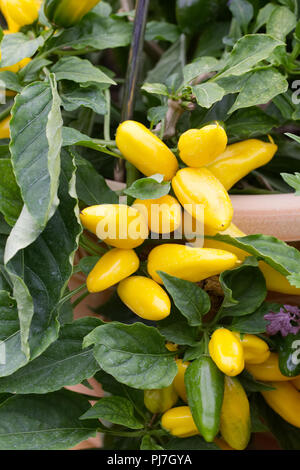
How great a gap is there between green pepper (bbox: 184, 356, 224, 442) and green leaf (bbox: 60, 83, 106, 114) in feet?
0.65

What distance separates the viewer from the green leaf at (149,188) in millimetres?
366

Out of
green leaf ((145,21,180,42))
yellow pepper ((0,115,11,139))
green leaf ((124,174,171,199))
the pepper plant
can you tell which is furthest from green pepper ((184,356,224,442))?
green leaf ((145,21,180,42))

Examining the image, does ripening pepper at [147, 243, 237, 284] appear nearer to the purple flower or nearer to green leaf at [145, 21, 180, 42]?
the purple flower

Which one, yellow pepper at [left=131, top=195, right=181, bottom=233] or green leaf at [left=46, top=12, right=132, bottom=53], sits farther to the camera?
green leaf at [left=46, top=12, right=132, bottom=53]

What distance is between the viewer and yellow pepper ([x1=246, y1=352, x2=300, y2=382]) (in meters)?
0.42

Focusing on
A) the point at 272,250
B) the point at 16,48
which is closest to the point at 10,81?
the point at 16,48

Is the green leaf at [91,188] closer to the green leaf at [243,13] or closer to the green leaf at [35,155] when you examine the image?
the green leaf at [35,155]

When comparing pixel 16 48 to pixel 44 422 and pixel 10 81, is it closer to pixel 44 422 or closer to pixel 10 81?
Result: pixel 10 81

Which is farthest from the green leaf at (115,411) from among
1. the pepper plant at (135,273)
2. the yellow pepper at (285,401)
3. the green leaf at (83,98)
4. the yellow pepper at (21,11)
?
the yellow pepper at (21,11)

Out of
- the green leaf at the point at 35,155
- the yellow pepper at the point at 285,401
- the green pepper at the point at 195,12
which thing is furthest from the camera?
the green pepper at the point at 195,12

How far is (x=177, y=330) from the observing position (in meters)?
0.40

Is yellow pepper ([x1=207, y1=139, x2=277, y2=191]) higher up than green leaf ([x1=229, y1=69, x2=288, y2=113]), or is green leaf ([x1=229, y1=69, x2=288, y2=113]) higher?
green leaf ([x1=229, y1=69, x2=288, y2=113])

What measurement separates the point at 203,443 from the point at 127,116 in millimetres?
252

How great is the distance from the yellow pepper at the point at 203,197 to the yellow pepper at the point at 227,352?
2.8 inches
